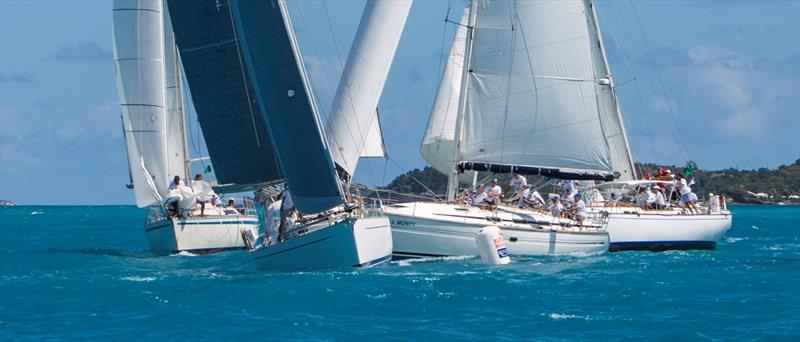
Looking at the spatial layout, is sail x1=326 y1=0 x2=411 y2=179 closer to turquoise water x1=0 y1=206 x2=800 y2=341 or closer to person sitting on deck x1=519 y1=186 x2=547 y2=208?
turquoise water x1=0 y1=206 x2=800 y2=341

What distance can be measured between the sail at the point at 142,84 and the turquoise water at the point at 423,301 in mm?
7601

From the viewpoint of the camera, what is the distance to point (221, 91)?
3428cm

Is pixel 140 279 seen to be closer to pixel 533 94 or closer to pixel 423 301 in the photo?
pixel 423 301

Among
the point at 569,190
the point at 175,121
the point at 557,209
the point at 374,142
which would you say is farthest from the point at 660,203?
the point at 175,121

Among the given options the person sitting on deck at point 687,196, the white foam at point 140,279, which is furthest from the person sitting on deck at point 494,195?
the white foam at point 140,279

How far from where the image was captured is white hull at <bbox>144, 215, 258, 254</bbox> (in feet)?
132

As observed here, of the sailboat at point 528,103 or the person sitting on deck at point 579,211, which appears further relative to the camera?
the sailboat at point 528,103

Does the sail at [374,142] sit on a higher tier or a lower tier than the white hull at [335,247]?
higher

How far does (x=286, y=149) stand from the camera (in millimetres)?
28969

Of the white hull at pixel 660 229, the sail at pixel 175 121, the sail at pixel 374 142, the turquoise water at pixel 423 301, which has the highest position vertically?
the sail at pixel 175 121

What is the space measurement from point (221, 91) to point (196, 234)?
743 centimetres

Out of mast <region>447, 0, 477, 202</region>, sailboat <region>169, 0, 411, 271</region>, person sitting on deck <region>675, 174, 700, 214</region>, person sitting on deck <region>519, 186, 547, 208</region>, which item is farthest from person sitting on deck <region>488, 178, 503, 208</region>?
person sitting on deck <region>675, 174, 700, 214</region>

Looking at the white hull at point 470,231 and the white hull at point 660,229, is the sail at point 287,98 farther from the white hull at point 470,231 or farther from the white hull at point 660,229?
the white hull at point 660,229

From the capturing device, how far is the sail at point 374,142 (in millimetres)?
33528
